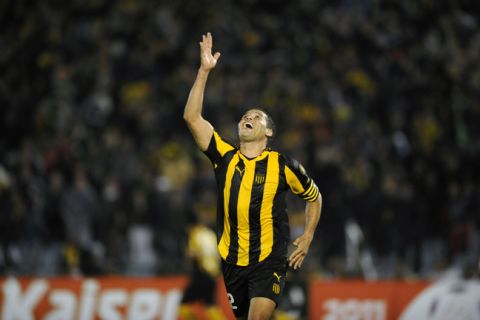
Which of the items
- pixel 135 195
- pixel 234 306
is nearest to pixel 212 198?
pixel 135 195

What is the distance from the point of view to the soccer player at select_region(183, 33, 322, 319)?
6.67m

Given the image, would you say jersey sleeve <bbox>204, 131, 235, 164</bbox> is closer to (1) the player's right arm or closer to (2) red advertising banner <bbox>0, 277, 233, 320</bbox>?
(1) the player's right arm

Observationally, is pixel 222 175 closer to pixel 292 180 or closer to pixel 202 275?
pixel 292 180

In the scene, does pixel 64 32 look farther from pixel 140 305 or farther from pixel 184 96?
pixel 140 305

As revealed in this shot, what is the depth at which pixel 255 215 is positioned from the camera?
22.0ft

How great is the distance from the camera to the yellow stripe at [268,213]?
673 centimetres

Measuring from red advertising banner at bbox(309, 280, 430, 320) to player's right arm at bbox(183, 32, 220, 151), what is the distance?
5635 mm

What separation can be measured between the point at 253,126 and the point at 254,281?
3.85 feet

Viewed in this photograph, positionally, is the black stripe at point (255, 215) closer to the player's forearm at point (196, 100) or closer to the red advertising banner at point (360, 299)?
the player's forearm at point (196, 100)

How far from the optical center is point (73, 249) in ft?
41.0

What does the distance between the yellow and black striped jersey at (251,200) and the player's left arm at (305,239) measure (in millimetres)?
138

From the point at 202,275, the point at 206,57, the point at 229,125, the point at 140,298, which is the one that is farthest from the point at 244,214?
the point at 229,125

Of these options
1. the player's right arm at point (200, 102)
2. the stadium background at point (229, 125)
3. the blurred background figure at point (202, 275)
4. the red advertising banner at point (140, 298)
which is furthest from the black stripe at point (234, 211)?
the stadium background at point (229, 125)

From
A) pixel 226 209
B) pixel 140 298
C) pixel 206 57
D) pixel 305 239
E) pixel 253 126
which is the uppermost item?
pixel 206 57
